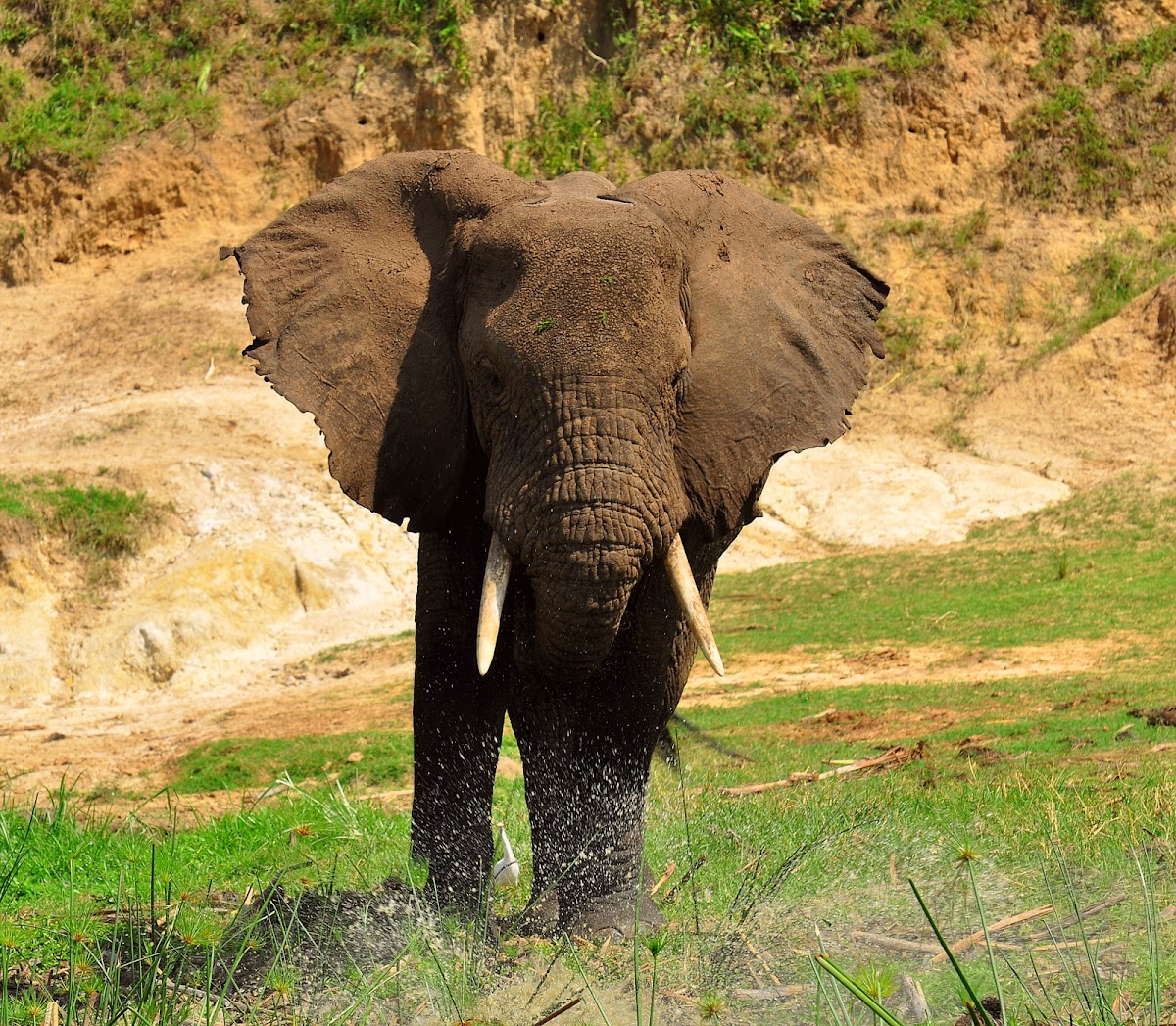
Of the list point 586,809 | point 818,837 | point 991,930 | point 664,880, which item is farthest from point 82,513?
point 991,930

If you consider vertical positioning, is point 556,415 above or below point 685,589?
above

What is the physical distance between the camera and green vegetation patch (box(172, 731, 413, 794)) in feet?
29.4

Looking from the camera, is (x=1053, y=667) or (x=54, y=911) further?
(x=1053, y=667)

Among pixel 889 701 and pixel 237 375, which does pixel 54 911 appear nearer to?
pixel 889 701

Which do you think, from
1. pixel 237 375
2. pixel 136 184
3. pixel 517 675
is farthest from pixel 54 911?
pixel 136 184

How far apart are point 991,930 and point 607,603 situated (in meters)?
1.33

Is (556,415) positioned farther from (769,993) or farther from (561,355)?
(769,993)

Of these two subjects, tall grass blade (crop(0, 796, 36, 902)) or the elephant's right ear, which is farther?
the elephant's right ear

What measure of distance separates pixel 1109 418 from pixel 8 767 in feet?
42.6

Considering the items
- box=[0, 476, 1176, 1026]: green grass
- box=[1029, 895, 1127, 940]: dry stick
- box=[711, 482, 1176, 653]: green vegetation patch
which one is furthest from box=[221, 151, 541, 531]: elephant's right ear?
box=[711, 482, 1176, 653]: green vegetation patch

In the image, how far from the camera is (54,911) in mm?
5395

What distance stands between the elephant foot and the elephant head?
2.74 ft

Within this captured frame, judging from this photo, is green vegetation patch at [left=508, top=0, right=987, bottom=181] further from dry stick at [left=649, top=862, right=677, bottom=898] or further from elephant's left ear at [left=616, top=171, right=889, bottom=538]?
dry stick at [left=649, top=862, right=677, bottom=898]

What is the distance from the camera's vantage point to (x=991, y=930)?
13.8 ft
